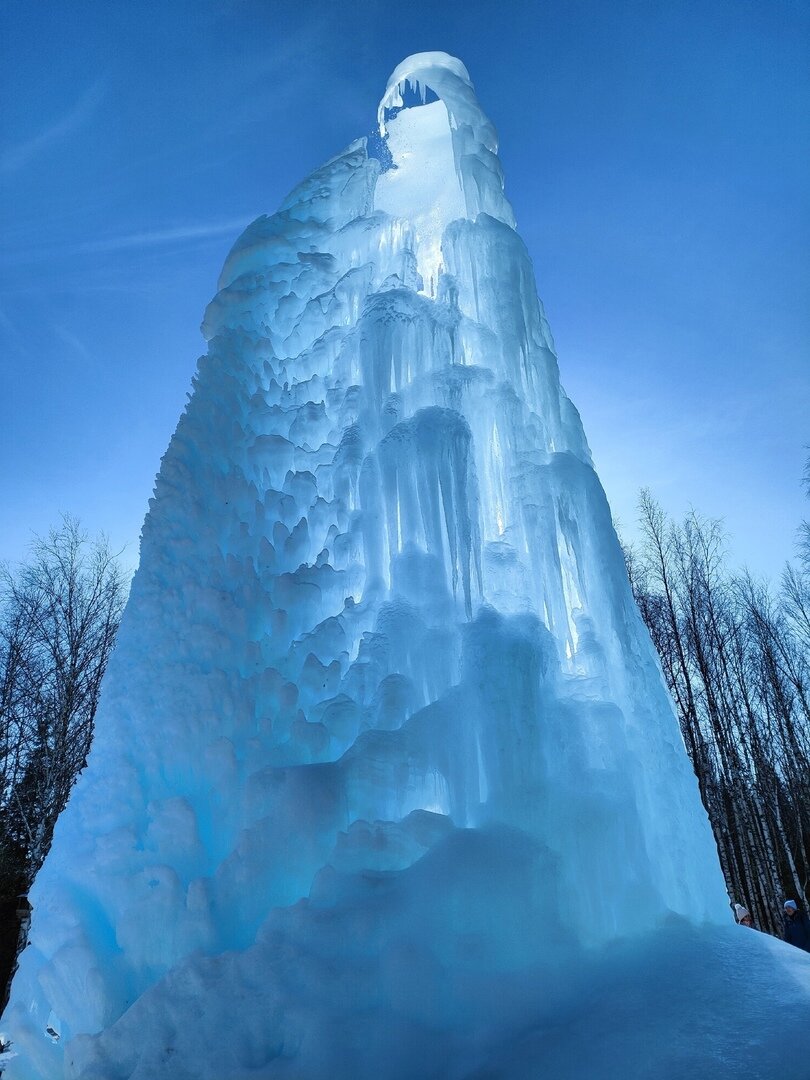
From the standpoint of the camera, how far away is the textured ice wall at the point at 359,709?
7.42 ft

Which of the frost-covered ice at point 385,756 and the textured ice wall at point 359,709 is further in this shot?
the textured ice wall at point 359,709

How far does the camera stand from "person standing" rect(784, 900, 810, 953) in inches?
229

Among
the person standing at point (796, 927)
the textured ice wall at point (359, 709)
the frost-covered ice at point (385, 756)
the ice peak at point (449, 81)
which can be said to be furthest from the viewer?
the person standing at point (796, 927)

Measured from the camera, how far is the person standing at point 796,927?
5809 millimetres

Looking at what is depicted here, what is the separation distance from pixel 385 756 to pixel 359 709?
12.8 inches

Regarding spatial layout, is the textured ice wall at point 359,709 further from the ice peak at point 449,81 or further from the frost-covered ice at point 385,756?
the ice peak at point 449,81

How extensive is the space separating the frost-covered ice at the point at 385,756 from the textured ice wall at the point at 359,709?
0.04 feet

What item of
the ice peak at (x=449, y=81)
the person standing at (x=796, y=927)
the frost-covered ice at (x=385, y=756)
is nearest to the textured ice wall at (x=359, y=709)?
the frost-covered ice at (x=385, y=756)

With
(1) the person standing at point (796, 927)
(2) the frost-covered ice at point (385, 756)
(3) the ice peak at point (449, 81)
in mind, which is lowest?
(1) the person standing at point (796, 927)

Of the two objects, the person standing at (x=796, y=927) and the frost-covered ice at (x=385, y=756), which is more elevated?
the frost-covered ice at (x=385, y=756)

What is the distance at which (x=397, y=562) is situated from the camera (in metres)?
3.42

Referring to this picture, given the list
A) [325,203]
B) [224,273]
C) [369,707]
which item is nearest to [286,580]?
[369,707]

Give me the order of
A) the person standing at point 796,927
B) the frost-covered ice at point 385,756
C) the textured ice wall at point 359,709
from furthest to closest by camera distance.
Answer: the person standing at point 796,927
the textured ice wall at point 359,709
the frost-covered ice at point 385,756

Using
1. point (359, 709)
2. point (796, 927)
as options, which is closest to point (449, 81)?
point (359, 709)
